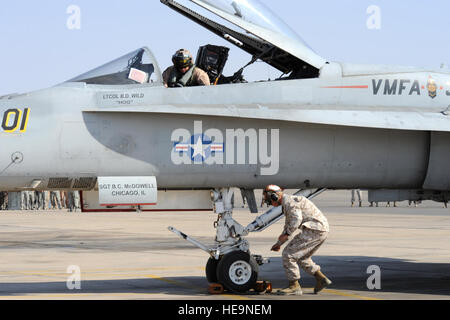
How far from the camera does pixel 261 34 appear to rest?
11.4 meters

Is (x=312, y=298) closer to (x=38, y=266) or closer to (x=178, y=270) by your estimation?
(x=178, y=270)

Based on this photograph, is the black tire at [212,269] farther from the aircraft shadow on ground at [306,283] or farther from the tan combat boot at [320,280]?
the tan combat boot at [320,280]

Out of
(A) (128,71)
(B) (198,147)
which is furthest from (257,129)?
(A) (128,71)

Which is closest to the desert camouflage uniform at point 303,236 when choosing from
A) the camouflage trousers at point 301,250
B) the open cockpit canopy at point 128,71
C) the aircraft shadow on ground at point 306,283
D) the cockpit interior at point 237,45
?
the camouflage trousers at point 301,250

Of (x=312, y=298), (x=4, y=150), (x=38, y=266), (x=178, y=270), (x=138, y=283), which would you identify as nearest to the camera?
(x=4, y=150)

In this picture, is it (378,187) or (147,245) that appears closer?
(378,187)

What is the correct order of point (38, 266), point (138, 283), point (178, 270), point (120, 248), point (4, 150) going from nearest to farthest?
point (4, 150)
point (138, 283)
point (178, 270)
point (38, 266)
point (120, 248)

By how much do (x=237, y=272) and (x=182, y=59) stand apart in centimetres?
306

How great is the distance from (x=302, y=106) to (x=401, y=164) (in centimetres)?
170

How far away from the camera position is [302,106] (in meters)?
11.5

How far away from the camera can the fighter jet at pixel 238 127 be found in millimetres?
10836

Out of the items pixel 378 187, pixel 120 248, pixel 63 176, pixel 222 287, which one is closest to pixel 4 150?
pixel 63 176

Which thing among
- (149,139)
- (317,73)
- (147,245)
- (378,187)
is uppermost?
(317,73)

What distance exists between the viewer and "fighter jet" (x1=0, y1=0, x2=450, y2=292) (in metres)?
10.8
